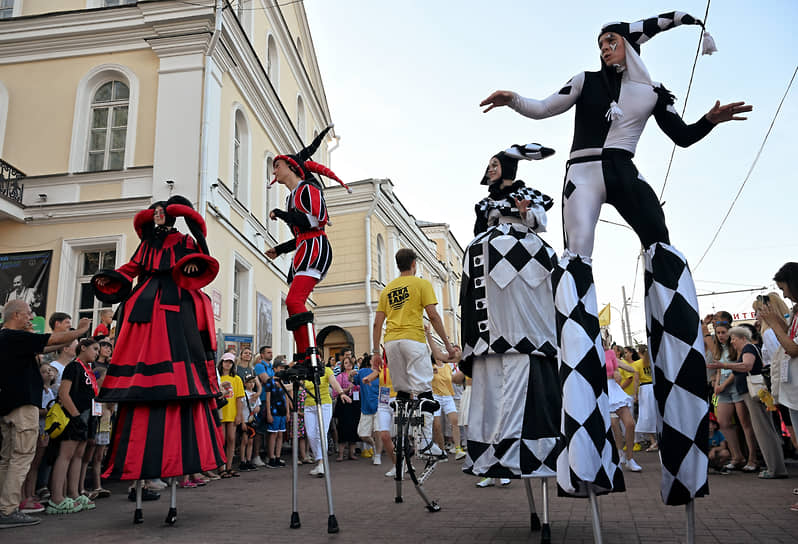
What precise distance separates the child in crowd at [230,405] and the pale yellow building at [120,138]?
4.06 metres

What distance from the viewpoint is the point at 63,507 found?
5.20m

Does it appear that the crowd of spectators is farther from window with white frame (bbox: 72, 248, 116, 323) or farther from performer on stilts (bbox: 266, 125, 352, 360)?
window with white frame (bbox: 72, 248, 116, 323)

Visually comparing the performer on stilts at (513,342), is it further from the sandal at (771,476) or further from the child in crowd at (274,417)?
the child in crowd at (274,417)

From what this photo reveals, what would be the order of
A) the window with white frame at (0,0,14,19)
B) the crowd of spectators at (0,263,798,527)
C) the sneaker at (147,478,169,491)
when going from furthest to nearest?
the window with white frame at (0,0,14,19) → the sneaker at (147,478,169,491) → the crowd of spectators at (0,263,798,527)

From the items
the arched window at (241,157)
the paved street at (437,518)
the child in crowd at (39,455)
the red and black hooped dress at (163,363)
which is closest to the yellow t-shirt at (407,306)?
the paved street at (437,518)

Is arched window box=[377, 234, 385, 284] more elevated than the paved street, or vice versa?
arched window box=[377, 234, 385, 284]

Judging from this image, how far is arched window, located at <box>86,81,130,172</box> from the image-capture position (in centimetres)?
1408

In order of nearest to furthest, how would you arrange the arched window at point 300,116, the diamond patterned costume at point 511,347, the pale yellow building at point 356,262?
the diamond patterned costume at point 511,347 < the arched window at point 300,116 < the pale yellow building at point 356,262

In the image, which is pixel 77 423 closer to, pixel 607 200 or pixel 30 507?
pixel 30 507

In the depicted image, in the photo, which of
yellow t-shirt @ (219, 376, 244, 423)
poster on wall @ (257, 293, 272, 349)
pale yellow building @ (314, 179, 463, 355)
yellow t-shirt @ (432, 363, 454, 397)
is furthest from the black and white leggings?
pale yellow building @ (314, 179, 463, 355)

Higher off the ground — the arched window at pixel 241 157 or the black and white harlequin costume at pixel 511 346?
the arched window at pixel 241 157

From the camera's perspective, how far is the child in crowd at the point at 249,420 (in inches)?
375

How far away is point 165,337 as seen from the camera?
4.23 m

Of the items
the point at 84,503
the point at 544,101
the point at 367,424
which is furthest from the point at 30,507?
the point at 367,424
